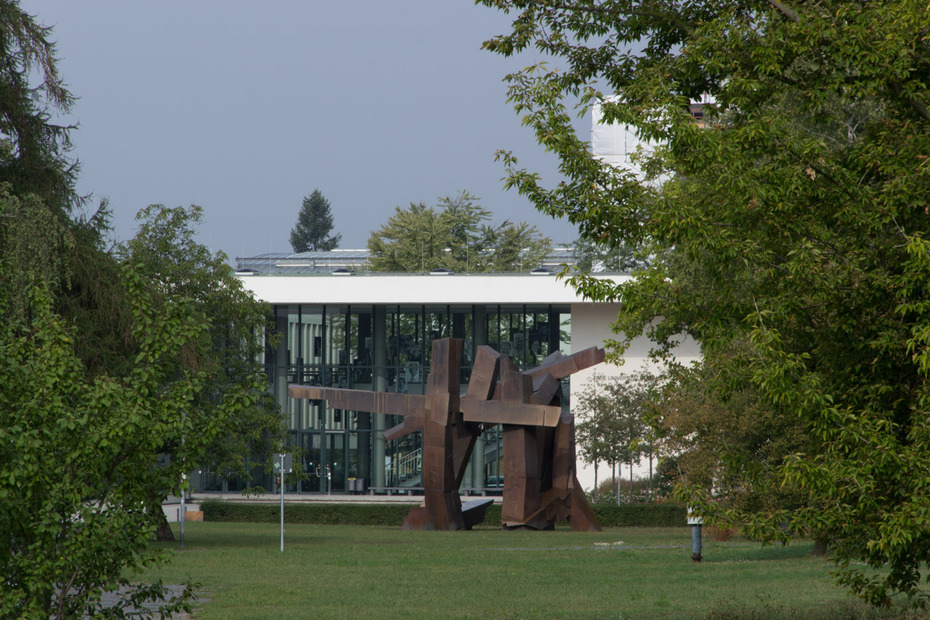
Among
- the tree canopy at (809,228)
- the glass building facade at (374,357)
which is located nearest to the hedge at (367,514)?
the glass building facade at (374,357)

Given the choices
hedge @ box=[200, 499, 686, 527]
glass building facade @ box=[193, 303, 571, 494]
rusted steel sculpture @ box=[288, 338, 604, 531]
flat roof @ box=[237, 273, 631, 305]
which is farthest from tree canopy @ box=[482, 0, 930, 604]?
glass building facade @ box=[193, 303, 571, 494]

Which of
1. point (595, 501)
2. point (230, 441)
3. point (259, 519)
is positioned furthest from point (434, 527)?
point (595, 501)

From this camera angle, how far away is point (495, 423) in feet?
98.3

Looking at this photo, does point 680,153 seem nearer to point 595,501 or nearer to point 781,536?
point 781,536

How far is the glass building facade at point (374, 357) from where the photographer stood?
163 feet

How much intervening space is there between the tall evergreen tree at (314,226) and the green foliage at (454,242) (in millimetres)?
47899

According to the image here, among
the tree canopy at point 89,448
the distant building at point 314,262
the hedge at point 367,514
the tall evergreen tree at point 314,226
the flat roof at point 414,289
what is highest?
the tall evergreen tree at point 314,226

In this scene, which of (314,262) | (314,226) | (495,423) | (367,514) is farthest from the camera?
(314,226)

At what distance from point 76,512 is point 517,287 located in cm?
4123

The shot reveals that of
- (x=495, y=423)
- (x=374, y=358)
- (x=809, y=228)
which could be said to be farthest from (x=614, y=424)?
(x=809, y=228)

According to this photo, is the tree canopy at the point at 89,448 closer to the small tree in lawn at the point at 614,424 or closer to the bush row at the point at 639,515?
the bush row at the point at 639,515

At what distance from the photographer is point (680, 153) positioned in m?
8.70

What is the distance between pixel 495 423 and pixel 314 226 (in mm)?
81841

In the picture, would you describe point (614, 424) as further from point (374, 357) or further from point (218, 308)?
point (218, 308)
